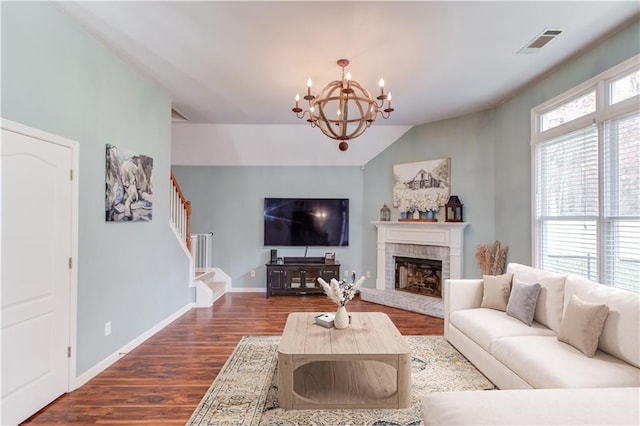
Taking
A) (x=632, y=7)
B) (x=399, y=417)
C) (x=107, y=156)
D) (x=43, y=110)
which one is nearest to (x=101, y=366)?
(x=107, y=156)

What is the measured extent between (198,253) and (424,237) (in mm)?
4102

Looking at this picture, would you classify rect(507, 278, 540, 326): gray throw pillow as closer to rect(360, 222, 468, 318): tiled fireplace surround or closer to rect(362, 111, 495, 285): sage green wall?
rect(360, 222, 468, 318): tiled fireplace surround

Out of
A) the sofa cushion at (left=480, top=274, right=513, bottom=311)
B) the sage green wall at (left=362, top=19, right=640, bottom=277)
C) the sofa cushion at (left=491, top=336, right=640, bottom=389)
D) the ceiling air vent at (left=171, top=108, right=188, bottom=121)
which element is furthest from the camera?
the ceiling air vent at (left=171, top=108, right=188, bottom=121)

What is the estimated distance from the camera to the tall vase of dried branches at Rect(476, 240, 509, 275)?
14.9ft

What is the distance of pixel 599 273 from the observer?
3045 mm

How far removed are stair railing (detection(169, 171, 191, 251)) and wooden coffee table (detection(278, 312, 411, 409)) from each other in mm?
2743

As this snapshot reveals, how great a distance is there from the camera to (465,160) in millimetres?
5195

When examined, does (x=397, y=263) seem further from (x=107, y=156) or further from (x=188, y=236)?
(x=107, y=156)

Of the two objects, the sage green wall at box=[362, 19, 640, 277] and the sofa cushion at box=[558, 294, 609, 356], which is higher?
the sage green wall at box=[362, 19, 640, 277]

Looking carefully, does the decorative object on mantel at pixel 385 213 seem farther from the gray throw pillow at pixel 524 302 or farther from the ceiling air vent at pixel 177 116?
the ceiling air vent at pixel 177 116

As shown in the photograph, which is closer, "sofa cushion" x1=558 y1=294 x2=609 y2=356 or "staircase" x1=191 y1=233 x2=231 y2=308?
"sofa cushion" x1=558 y1=294 x2=609 y2=356

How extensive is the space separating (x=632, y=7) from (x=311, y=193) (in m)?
4.71

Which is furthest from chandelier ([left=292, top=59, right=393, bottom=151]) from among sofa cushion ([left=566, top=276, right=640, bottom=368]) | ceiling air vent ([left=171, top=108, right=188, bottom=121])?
ceiling air vent ([left=171, top=108, right=188, bottom=121])

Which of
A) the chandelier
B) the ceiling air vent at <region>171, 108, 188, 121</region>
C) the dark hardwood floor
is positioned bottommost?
the dark hardwood floor
